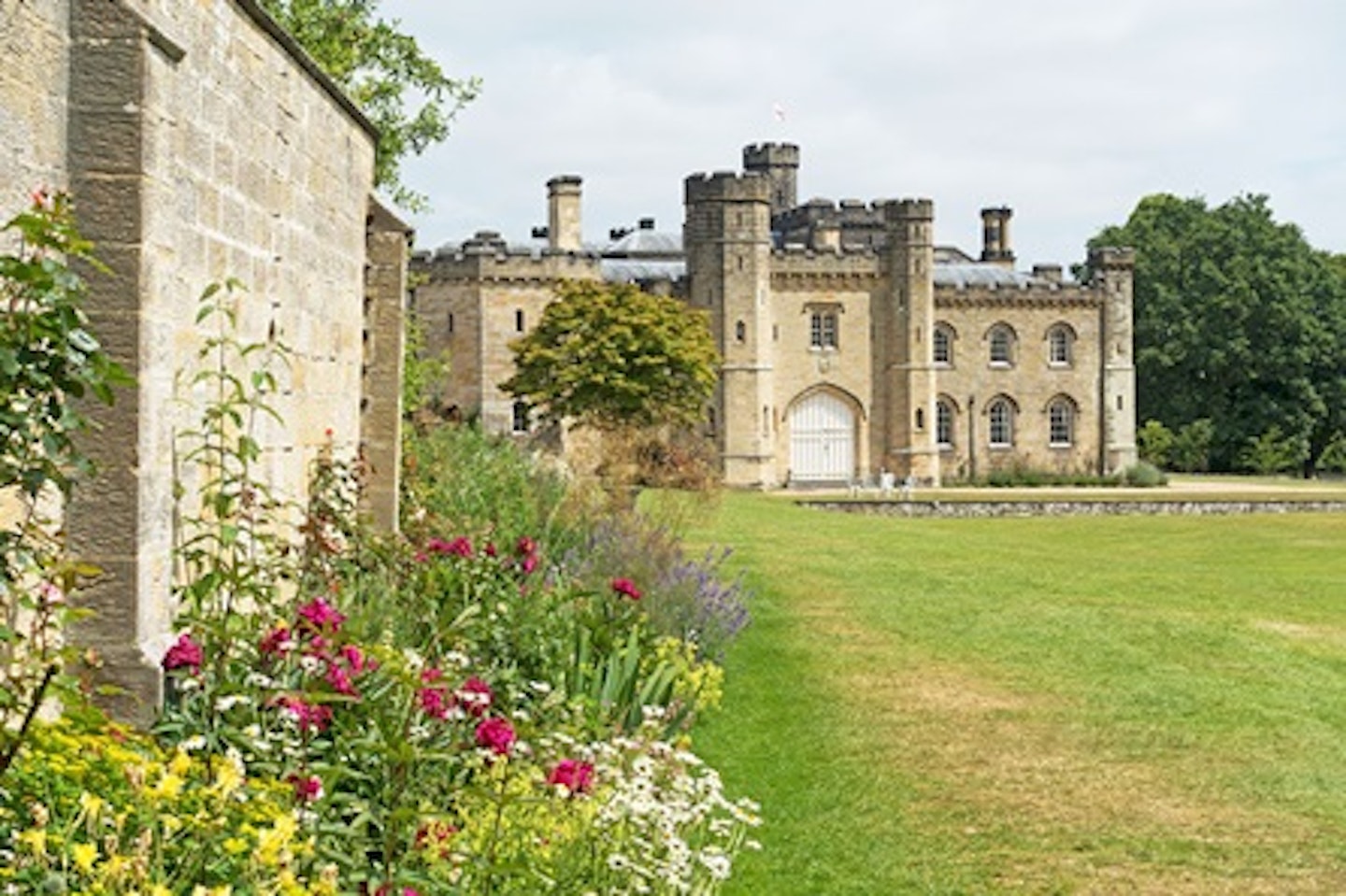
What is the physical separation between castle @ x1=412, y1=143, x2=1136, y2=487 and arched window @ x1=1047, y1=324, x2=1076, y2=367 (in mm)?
63

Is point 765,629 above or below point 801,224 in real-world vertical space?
below

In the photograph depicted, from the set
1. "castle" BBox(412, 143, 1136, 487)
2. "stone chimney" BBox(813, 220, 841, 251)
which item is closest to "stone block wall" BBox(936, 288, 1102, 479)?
"castle" BBox(412, 143, 1136, 487)

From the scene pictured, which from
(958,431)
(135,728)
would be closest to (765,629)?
(135,728)

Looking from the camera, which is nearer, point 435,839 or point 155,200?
point 435,839

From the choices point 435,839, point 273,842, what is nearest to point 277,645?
point 435,839

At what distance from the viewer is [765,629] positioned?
582 inches

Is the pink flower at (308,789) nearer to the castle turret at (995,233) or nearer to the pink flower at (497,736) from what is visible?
the pink flower at (497,736)

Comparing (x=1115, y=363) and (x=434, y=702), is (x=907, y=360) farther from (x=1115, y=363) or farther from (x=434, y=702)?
(x=434, y=702)

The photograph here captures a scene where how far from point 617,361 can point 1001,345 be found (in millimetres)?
20953

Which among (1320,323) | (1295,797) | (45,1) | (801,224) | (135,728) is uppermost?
(801,224)

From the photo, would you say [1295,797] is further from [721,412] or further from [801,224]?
[801,224]

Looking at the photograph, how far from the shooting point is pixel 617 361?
44.2 m

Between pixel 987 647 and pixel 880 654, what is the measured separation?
93 centimetres

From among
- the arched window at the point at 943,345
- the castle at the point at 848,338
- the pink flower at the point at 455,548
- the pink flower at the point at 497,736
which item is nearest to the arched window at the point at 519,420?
the castle at the point at 848,338
